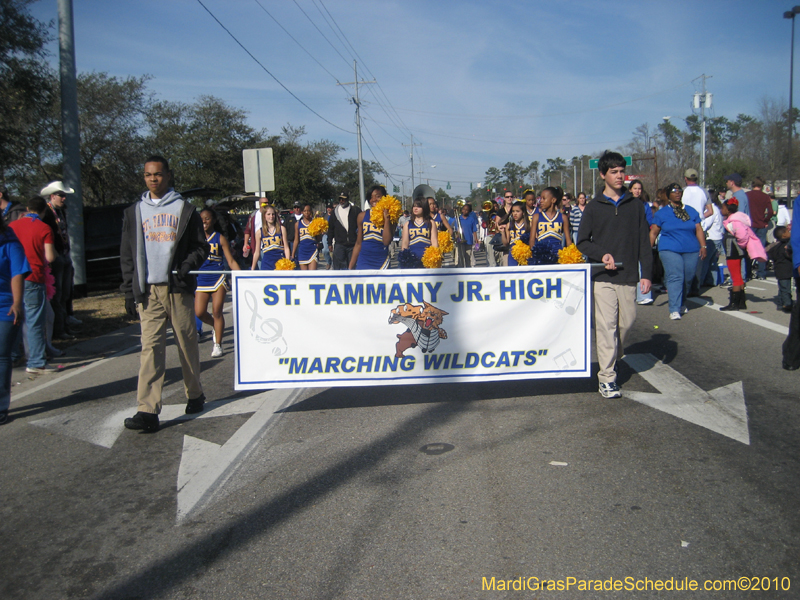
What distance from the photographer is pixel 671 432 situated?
16.3 feet

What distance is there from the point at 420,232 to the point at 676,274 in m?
4.26

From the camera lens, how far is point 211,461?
474 centimetres

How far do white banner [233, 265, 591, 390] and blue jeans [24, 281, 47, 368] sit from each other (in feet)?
12.0

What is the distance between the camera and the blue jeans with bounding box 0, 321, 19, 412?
6.00 metres

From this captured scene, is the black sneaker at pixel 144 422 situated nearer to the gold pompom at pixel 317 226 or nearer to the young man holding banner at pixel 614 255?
the young man holding banner at pixel 614 255

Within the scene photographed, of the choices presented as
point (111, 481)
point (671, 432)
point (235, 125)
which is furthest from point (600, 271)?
point (235, 125)

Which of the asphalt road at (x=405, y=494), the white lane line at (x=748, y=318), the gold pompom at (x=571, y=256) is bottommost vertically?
the asphalt road at (x=405, y=494)

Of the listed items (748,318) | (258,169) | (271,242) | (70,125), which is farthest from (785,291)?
(258,169)

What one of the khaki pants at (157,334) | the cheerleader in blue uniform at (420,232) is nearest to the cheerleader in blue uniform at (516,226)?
the cheerleader in blue uniform at (420,232)

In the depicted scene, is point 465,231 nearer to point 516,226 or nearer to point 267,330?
point 516,226

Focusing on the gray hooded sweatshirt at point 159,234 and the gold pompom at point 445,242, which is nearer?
the gray hooded sweatshirt at point 159,234

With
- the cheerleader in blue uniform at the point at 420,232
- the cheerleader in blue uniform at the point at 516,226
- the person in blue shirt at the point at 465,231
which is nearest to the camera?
the cheerleader in blue uniform at the point at 420,232

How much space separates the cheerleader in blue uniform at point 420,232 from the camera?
8.80 metres

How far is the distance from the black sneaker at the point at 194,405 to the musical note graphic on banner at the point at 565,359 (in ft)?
10.3
